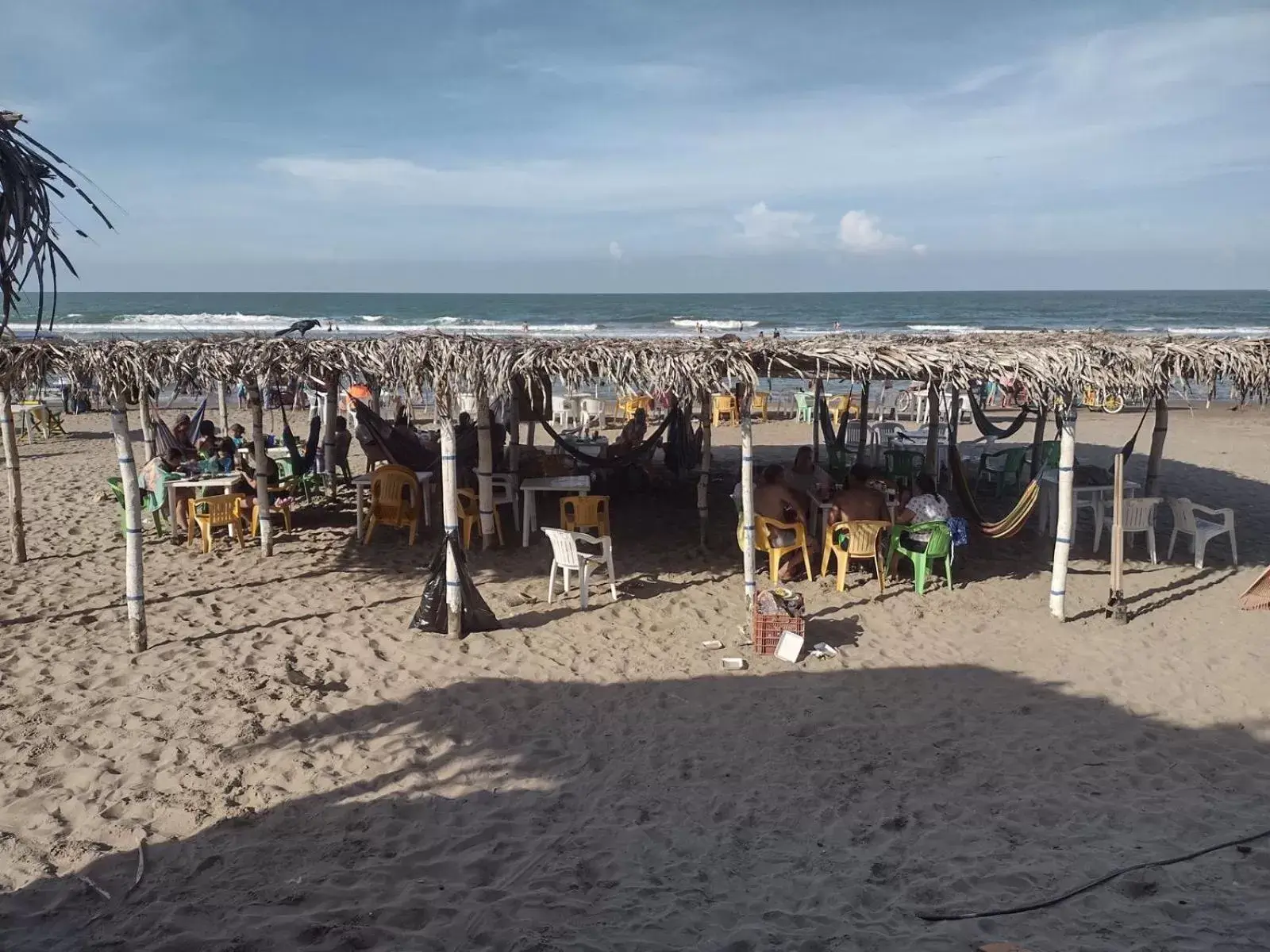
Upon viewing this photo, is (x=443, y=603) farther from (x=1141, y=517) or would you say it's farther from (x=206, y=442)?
(x=1141, y=517)

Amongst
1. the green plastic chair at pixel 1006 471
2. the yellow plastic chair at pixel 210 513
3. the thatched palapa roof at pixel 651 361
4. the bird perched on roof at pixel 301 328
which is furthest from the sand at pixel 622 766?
the green plastic chair at pixel 1006 471

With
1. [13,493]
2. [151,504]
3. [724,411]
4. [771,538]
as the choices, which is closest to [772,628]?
[771,538]

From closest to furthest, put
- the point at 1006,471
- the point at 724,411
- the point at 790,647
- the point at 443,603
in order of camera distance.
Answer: the point at 790,647
the point at 443,603
the point at 1006,471
the point at 724,411

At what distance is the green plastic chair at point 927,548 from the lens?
646 centimetres

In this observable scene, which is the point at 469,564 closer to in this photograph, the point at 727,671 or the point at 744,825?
the point at 727,671

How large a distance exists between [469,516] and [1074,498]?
18.2ft

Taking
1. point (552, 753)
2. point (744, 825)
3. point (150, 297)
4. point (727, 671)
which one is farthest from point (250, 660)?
point (150, 297)

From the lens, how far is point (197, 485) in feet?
25.6

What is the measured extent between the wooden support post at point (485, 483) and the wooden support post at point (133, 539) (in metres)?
2.70

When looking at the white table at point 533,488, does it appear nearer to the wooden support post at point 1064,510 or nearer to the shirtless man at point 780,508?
the shirtless man at point 780,508

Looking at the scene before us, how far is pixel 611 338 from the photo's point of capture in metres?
6.45

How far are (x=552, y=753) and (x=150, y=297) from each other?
7374cm

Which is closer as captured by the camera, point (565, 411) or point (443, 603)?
point (443, 603)

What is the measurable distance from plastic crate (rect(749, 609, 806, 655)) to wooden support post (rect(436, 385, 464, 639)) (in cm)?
193
